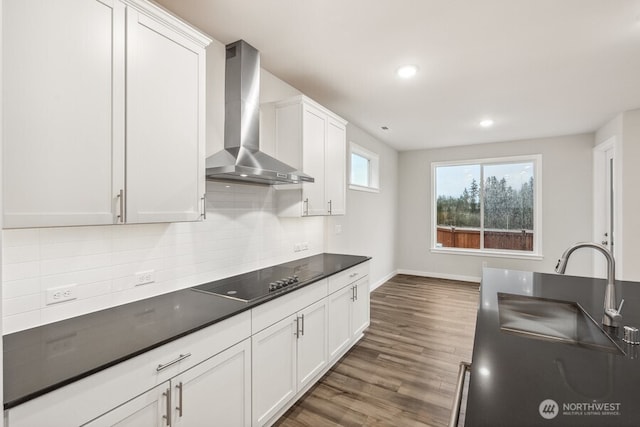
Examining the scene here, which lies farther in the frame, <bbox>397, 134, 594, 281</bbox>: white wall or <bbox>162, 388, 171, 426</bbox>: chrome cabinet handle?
<bbox>397, 134, 594, 281</bbox>: white wall

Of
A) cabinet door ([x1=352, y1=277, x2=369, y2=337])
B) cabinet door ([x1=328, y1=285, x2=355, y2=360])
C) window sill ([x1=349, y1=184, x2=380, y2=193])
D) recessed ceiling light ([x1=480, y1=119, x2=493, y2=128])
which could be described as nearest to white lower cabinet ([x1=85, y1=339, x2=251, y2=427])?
cabinet door ([x1=328, y1=285, x2=355, y2=360])

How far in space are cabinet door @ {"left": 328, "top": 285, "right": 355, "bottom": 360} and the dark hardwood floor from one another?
18 cm

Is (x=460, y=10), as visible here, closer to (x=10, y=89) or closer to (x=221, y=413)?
(x=10, y=89)

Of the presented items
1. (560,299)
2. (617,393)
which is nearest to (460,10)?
(560,299)

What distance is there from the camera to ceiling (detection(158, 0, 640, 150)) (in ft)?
6.43

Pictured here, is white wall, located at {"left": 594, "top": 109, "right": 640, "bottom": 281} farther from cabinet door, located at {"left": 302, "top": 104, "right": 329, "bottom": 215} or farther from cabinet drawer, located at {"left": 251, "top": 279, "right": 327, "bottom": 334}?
cabinet drawer, located at {"left": 251, "top": 279, "right": 327, "bottom": 334}

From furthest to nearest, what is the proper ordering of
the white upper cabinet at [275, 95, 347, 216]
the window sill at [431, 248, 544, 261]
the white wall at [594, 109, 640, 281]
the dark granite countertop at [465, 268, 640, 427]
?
the window sill at [431, 248, 544, 261]
the white wall at [594, 109, 640, 281]
the white upper cabinet at [275, 95, 347, 216]
the dark granite countertop at [465, 268, 640, 427]

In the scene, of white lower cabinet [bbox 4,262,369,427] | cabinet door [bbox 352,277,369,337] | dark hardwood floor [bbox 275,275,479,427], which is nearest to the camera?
Result: white lower cabinet [bbox 4,262,369,427]

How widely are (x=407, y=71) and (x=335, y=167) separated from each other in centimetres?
112

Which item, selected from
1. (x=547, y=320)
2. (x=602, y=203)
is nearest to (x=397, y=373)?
(x=547, y=320)

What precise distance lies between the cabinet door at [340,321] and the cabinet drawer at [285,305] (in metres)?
0.23

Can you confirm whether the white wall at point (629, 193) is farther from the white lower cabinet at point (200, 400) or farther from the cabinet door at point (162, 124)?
the cabinet door at point (162, 124)

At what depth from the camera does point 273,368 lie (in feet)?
6.36

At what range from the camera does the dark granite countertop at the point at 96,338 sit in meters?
1.02
